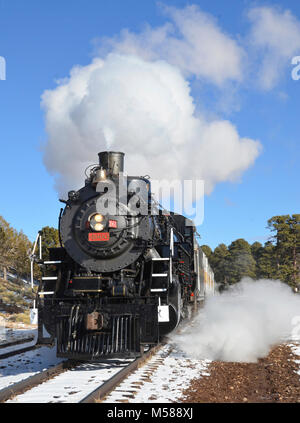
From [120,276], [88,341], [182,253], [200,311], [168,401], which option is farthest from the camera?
[200,311]

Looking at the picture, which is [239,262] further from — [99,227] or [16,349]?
[99,227]

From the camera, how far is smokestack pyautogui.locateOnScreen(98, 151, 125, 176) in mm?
9414

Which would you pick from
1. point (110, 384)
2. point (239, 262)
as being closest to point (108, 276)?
point (110, 384)

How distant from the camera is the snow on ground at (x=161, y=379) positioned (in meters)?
5.59

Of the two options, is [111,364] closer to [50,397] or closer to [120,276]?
[120,276]

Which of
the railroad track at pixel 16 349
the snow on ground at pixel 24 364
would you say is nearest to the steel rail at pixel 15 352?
the railroad track at pixel 16 349

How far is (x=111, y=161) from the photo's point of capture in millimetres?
9453

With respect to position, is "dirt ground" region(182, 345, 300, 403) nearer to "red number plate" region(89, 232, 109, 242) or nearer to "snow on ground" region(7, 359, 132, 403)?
"snow on ground" region(7, 359, 132, 403)

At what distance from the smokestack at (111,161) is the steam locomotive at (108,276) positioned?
2 centimetres

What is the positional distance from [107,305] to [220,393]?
9.37 feet

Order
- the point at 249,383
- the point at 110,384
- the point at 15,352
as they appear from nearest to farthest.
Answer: the point at 110,384 → the point at 249,383 → the point at 15,352

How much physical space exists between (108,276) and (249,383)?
333 cm

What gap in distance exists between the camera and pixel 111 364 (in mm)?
8586
